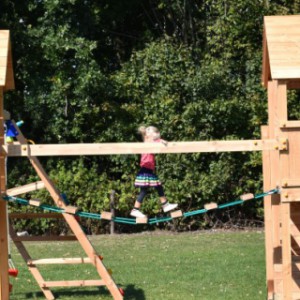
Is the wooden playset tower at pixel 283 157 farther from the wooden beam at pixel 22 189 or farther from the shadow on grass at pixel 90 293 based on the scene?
the wooden beam at pixel 22 189

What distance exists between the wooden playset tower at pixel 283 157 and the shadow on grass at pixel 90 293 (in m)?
1.71

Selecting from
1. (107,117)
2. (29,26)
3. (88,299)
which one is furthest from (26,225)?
(88,299)

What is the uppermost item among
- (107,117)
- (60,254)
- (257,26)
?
(257,26)

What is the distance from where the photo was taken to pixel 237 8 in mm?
17875

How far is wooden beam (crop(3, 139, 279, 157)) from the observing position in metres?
7.40

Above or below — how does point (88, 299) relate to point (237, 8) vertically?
below

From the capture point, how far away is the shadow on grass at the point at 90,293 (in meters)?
9.47

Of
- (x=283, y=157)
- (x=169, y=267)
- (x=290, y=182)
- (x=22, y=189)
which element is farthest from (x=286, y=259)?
(x=169, y=267)

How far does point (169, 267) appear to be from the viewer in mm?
11664

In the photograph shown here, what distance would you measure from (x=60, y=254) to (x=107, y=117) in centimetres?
505

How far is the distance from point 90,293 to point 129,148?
3012 mm

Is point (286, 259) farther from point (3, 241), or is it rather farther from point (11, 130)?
point (11, 130)

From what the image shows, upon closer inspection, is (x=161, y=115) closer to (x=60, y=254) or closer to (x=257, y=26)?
(x=257, y=26)

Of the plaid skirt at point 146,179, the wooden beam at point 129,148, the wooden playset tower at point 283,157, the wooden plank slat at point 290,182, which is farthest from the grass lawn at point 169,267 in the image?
the wooden beam at point 129,148
